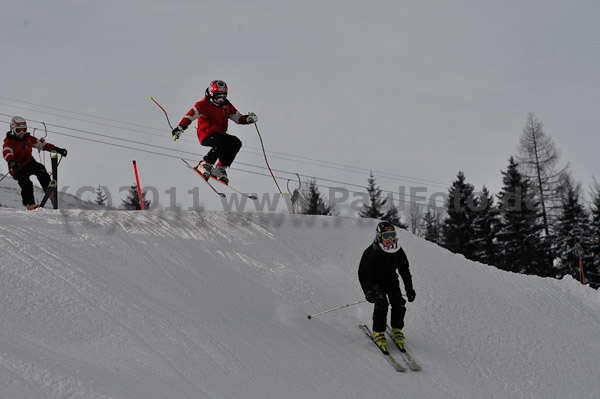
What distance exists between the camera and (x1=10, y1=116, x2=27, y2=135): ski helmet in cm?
1027

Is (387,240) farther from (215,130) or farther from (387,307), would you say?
(215,130)

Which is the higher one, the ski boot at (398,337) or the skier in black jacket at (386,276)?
the skier in black jacket at (386,276)

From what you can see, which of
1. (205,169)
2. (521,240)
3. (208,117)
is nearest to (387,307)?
(205,169)

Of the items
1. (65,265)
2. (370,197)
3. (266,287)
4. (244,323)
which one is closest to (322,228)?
(266,287)

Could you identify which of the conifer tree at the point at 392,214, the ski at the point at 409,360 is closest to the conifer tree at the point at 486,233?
the conifer tree at the point at 392,214

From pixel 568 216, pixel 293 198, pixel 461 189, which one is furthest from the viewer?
pixel 461 189

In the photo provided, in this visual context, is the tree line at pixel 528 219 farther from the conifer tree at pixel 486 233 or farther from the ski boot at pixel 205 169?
the ski boot at pixel 205 169

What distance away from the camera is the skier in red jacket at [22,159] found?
1022 cm

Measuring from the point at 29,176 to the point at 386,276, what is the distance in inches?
295

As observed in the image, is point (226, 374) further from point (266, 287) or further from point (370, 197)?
point (370, 197)

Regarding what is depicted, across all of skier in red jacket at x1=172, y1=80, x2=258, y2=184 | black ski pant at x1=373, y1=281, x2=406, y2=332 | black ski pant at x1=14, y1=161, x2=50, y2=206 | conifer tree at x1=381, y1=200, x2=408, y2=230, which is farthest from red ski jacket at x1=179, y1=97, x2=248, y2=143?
conifer tree at x1=381, y1=200, x2=408, y2=230

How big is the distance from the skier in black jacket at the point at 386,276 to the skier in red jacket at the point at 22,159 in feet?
23.0

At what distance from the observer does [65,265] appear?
20.6 ft

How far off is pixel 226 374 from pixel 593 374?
4.42 meters
